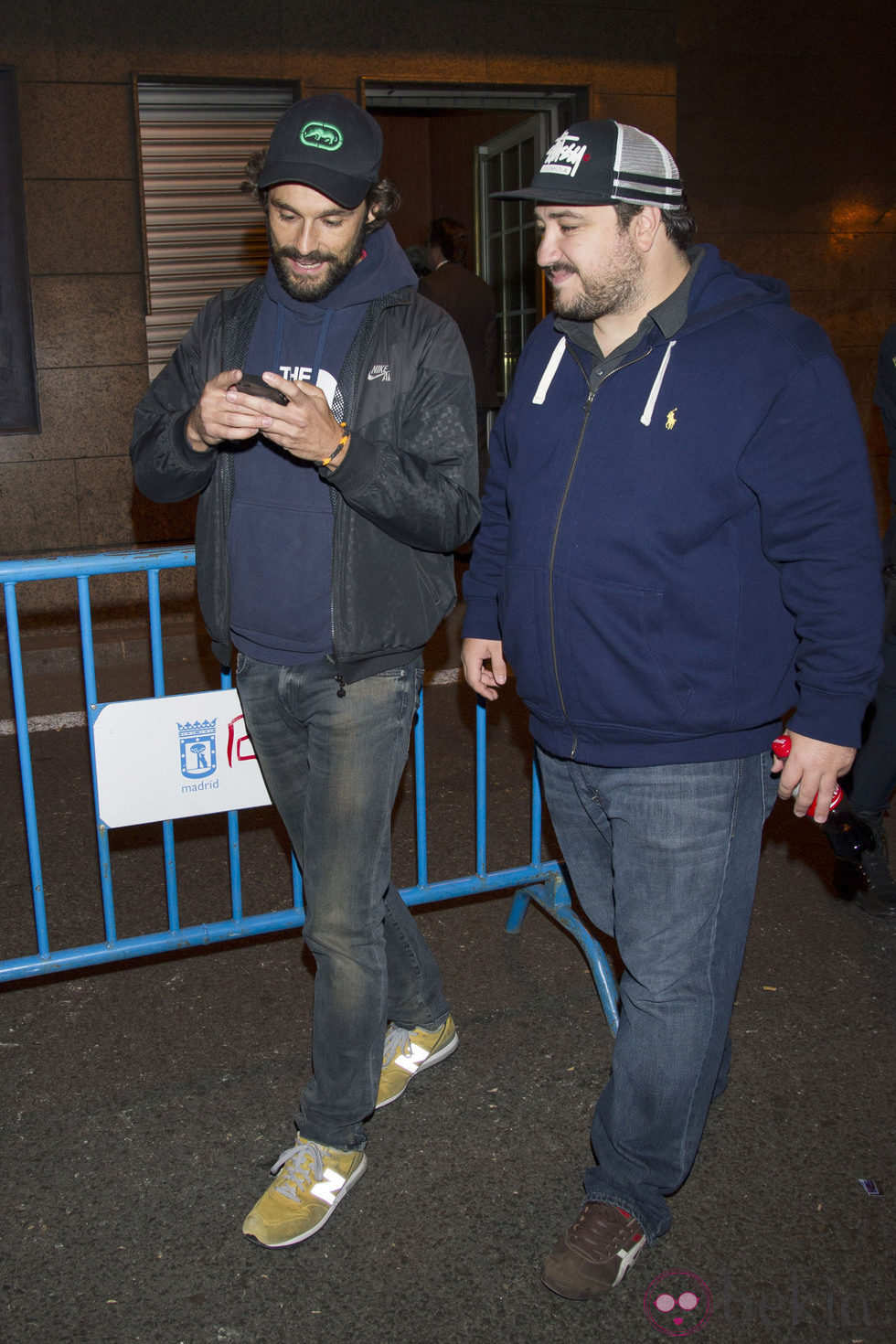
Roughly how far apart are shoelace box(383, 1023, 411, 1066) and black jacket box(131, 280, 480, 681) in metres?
1.26

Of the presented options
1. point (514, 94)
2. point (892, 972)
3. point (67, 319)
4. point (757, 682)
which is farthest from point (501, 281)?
point (757, 682)

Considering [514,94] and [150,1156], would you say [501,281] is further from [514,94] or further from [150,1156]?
[150,1156]

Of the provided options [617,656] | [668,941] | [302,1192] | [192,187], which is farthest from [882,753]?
[192,187]

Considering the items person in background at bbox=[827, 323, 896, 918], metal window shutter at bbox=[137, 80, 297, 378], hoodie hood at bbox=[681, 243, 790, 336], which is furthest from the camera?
metal window shutter at bbox=[137, 80, 297, 378]

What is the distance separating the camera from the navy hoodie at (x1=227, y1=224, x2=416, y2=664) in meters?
2.74

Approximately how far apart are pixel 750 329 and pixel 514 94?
8090 millimetres

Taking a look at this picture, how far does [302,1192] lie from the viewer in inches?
114

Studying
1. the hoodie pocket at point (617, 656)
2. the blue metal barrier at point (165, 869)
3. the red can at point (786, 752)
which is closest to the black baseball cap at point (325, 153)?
the hoodie pocket at point (617, 656)

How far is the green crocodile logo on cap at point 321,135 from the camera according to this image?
8.66 feet

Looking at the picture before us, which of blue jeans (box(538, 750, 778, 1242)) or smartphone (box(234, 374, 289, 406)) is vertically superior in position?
smartphone (box(234, 374, 289, 406))

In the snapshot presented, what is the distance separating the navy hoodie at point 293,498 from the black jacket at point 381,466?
4cm

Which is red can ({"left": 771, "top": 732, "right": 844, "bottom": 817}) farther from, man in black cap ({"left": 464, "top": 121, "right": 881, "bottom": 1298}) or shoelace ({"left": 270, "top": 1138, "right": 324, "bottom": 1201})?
shoelace ({"left": 270, "top": 1138, "right": 324, "bottom": 1201})

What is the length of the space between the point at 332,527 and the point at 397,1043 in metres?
1.60

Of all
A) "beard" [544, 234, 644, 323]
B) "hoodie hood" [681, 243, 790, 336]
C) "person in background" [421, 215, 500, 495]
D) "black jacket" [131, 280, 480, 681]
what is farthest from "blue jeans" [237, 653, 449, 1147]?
"person in background" [421, 215, 500, 495]
